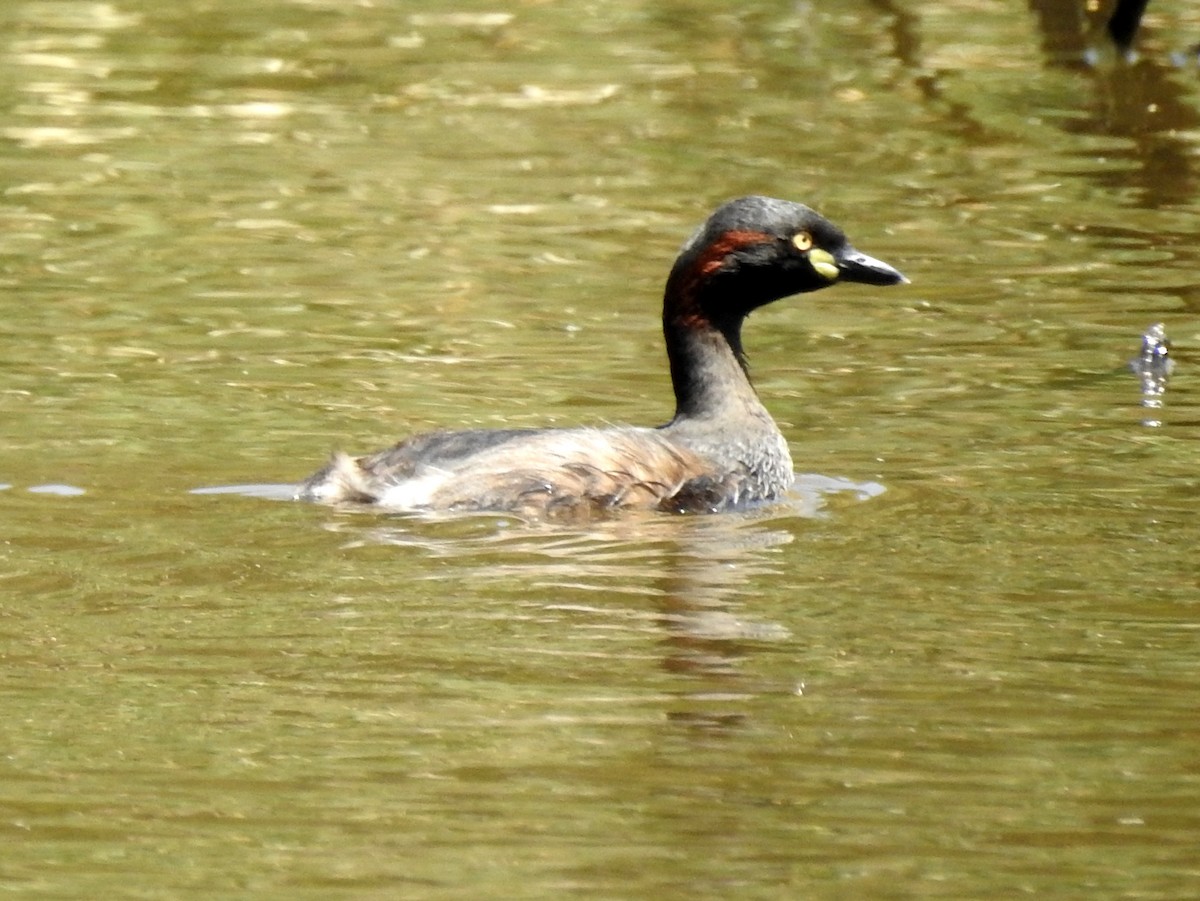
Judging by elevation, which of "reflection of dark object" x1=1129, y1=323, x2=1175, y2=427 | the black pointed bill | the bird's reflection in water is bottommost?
"reflection of dark object" x1=1129, y1=323, x2=1175, y2=427

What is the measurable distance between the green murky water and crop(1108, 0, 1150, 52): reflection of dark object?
65 centimetres

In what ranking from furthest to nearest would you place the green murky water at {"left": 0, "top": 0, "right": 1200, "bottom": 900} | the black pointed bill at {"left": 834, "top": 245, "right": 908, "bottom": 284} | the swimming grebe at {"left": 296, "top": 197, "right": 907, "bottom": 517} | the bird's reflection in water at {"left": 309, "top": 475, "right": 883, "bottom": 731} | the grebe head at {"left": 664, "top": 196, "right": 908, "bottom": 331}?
the black pointed bill at {"left": 834, "top": 245, "right": 908, "bottom": 284}, the grebe head at {"left": 664, "top": 196, "right": 908, "bottom": 331}, the swimming grebe at {"left": 296, "top": 197, "right": 907, "bottom": 517}, the bird's reflection in water at {"left": 309, "top": 475, "right": 883, "bottom": 731}, the green murky water at {"left": 0, "top": 0, "right": 1200, "bottom": 900}

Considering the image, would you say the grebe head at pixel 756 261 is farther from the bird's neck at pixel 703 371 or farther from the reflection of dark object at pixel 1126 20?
the reflection of dark object at pixel 1126 20

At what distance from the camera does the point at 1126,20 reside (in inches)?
635

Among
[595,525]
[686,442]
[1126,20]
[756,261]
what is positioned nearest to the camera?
[595,525]

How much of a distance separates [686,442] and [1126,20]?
794 centimetres

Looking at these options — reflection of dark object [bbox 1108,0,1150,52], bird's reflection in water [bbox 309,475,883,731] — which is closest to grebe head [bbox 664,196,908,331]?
bird's reflection in water [bbox 309,475,883,731]

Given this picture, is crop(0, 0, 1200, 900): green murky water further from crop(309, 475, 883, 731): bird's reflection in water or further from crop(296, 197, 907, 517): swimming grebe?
crop(296, 197, 907, 517): swimming grebe

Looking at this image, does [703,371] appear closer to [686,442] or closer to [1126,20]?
[686,442]

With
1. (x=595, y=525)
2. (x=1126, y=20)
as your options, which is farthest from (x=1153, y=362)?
(x=1126, y=20)

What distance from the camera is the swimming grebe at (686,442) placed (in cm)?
865

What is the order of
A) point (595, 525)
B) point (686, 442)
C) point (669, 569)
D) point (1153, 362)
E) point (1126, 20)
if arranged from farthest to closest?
point (1126, 20)
point (1153, 362)
point (686, 442)
point (595, 525)
point (669, 569)

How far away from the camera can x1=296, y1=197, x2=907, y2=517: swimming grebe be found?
8.65 meters

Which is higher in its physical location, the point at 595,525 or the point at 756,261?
the point at 756,261
